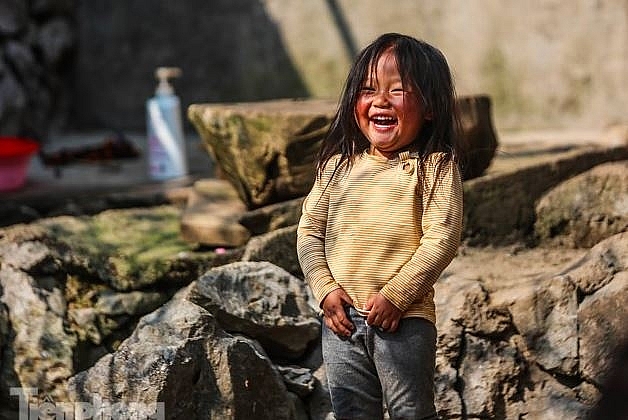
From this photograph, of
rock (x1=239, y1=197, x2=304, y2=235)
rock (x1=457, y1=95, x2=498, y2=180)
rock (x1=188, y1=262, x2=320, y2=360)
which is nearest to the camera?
rock (x1=188, y1=262, x2=320, y2=360)

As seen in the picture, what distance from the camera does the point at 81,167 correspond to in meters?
5.68

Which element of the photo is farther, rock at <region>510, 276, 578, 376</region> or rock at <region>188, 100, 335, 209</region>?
rock at <region>188, 100, 335, 209</region>

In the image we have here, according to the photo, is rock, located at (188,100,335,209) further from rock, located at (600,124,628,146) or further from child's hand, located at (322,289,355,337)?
rock, located at (600,124,628,146)

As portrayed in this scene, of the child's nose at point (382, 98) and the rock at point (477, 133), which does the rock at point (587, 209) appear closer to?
the rock at point (477, 133)

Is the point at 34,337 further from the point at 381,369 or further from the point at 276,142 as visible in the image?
the point at 381,369

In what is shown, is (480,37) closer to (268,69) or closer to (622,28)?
(622,28)

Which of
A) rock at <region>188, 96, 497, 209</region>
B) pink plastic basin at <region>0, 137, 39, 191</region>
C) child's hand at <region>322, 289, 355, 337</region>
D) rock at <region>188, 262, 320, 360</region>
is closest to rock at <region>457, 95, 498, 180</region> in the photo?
rock at <region>188, 96, 497, 209</region>

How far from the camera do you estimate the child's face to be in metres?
2.35

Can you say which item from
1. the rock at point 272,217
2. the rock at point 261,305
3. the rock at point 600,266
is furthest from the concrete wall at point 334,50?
the rock at point 261,305

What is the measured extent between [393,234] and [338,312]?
0.70 ft

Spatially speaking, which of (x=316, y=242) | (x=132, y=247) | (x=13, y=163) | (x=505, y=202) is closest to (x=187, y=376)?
(x=316, y=242)

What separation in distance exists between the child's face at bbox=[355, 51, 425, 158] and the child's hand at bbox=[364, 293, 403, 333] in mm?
365

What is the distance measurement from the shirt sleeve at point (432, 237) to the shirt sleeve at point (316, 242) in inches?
6.1

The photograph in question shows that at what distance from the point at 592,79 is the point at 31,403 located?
3838 millimetres
